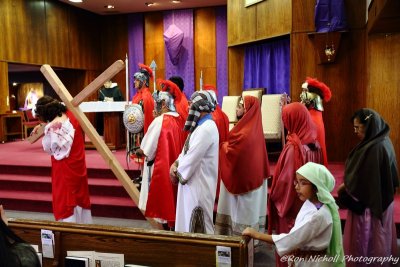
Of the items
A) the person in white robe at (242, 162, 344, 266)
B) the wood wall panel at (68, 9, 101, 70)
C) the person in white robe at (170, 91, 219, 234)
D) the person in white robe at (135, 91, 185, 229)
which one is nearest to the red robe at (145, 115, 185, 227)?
the person in white robe at (135, 91, 185, 229)

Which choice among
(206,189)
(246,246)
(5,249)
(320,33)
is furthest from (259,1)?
(5,249)

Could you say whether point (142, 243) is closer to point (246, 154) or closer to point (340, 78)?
point (246, 154)

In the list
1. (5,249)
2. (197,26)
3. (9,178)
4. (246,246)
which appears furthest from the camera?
(197,26)

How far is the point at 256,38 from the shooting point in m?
6.77

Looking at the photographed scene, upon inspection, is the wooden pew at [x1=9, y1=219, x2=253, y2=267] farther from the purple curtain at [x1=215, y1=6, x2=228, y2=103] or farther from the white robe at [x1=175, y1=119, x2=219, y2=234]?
the purple curtain at [x1=215, y1=6, x2=228, y2=103]

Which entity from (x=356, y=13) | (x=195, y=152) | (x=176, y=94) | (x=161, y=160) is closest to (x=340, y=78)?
(x=356, y=13)

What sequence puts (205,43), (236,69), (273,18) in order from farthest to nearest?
(205,43)
(236,69)
(273,18)

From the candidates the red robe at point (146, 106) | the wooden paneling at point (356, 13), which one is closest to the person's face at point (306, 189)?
the red robe at point (146, 106)

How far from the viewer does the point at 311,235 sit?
1.84 metres

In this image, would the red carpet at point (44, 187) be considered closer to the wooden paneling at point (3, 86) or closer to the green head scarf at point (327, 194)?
the wooden paneling at point (3, 86)

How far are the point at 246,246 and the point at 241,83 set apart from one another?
612 cm

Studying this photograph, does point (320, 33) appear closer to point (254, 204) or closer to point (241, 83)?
point (241, 83)

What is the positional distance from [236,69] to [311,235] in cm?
592

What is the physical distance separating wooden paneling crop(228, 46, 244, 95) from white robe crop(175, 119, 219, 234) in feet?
15.9
